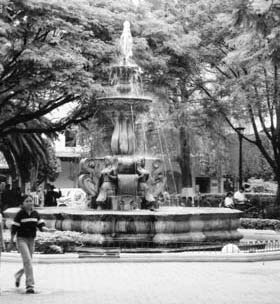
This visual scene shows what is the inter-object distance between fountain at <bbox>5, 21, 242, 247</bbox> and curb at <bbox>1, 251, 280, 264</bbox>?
2.02 metres

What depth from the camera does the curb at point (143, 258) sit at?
16438 mm

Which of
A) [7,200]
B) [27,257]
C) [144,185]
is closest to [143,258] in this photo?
[27,257]

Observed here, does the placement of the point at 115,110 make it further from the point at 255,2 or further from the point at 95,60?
the point at 255,2

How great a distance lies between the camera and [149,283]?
13250 mm

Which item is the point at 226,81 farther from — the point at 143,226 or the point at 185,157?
the point at 143,226

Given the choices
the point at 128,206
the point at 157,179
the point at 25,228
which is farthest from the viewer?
the point at 157,179

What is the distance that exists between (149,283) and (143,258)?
3.58 m

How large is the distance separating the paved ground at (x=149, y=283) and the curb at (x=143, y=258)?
0.35 m

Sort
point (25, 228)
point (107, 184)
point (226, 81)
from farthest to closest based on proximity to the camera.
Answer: point (226, 81) < point (107, 184) < point (25, 228)

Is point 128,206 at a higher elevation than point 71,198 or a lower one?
lower

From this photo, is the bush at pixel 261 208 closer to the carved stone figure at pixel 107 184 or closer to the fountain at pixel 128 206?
the fountain at pixel 128 206

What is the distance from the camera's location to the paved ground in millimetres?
11339

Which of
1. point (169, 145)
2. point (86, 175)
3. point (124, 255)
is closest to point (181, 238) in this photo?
point (124, 255)

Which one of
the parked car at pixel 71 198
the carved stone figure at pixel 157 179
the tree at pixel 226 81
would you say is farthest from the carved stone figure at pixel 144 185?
the parked car at pixel 71 198
